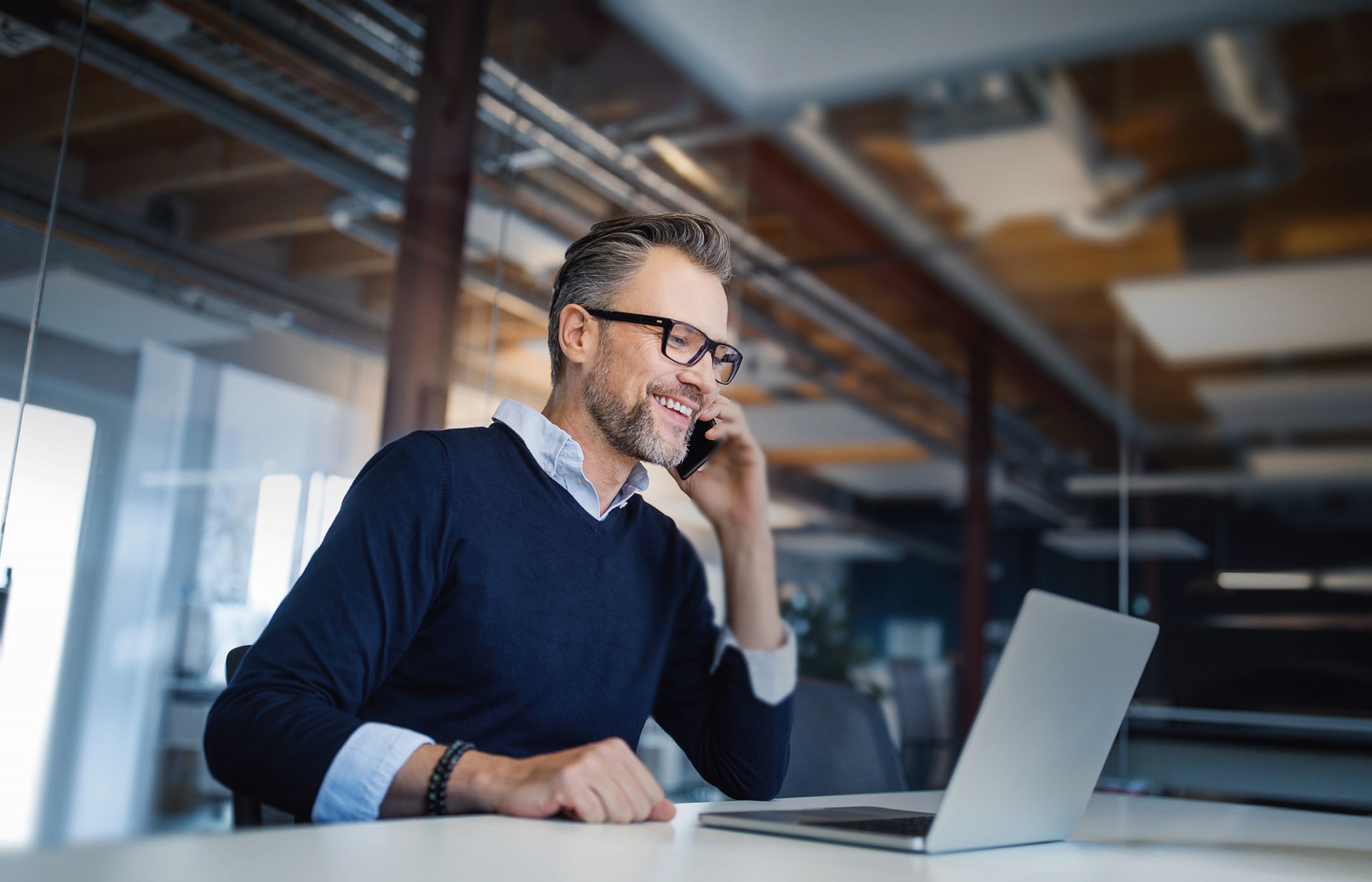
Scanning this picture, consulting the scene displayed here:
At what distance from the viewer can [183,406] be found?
300cm

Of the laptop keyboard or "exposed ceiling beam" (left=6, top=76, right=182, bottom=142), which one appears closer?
the laptop keyboard

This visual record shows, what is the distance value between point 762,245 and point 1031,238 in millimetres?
1415

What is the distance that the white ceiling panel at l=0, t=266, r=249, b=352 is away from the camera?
2.65 m

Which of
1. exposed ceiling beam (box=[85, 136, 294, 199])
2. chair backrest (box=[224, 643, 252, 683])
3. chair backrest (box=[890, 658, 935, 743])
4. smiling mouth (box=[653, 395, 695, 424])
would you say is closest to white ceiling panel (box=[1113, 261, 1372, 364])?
chair backrest (box=[890, 658, 935, 743])

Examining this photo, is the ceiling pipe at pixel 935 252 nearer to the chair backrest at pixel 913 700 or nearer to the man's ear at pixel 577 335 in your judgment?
the chair backrest at pixel 913 700

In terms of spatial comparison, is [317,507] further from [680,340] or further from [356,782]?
[356,782]

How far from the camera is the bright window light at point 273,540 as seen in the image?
3170 mm

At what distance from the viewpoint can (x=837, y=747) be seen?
191 cm

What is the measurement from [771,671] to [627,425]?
42cm

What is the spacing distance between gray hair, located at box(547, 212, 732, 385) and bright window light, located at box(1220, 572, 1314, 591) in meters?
4.08

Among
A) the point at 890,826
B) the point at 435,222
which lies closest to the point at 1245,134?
the point at 435,222

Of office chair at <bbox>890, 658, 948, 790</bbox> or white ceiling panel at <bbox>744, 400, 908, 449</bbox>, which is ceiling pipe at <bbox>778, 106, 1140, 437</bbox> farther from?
office chair at <bbox>890, 658, 948, 790</bbox>

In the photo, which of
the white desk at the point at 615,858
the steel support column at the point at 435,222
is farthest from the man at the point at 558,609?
the steel support column at the point at 435,222

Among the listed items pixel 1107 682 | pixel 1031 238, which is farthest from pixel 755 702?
pixel 1031 238
